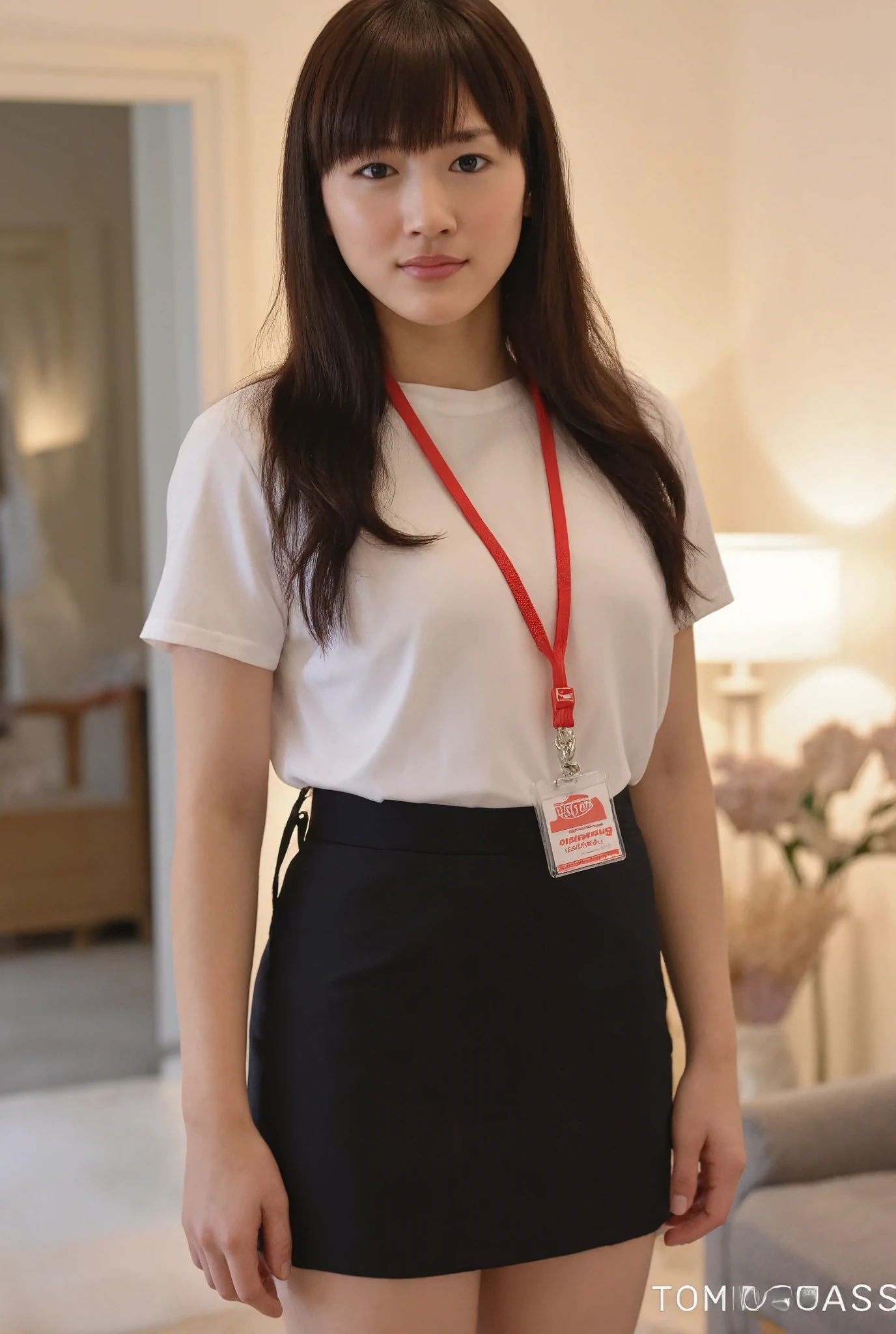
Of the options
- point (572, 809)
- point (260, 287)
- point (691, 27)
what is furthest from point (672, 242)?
point (572, 809)

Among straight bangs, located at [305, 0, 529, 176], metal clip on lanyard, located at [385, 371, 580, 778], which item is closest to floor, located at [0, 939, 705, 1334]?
metal clip on lanyard, located at [385, 371, 580, 778]

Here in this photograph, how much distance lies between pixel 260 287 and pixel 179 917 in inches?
86.7

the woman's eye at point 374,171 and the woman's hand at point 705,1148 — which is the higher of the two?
the woman's eye at point 374,171

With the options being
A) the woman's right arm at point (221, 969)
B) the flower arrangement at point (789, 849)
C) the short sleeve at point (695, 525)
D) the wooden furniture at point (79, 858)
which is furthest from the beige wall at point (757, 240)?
the wooden furniture at point (79, 858)

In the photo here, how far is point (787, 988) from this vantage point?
265cm

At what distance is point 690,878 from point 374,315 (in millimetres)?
552

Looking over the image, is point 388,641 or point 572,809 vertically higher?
point 388,641

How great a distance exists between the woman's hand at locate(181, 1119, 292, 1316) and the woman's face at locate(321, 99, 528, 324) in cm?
63

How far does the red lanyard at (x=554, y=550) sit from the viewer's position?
103 centimetres

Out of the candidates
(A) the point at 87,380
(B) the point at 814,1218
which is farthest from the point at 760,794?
(A) the point at 87,380

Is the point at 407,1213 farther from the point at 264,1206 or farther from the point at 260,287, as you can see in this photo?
the point at 260,287

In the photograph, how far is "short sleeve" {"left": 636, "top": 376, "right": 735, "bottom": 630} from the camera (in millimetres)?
1201

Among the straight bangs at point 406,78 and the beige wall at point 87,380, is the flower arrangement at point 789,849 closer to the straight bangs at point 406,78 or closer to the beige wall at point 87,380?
the straight bangs at point 406,78

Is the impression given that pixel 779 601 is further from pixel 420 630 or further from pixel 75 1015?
pixel 75 1015
